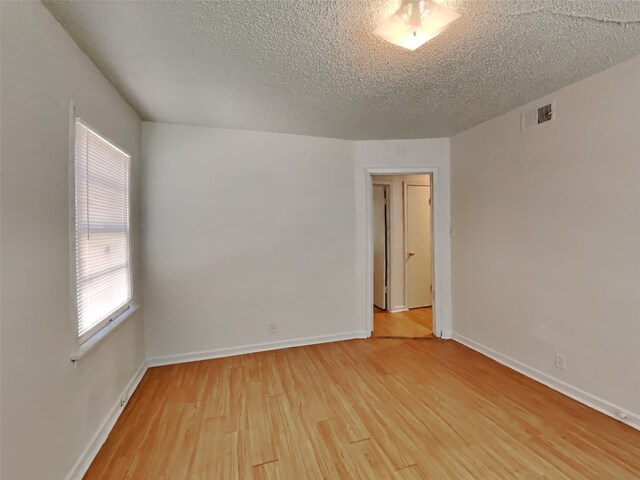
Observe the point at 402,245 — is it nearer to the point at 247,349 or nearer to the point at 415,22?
the point at 247,349

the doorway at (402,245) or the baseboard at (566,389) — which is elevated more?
the doorway at (402,245)

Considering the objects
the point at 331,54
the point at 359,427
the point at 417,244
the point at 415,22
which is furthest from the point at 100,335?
the point at 417,244

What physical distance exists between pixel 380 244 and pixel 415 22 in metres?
3.54

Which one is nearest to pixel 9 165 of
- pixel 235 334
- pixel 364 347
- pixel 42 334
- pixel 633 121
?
pixel 42 334

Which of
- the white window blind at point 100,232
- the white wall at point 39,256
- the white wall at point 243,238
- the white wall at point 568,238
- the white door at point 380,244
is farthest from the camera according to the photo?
the white door at point 380,244

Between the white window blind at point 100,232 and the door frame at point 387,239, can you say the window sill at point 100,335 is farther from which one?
the door frame at point 387,239

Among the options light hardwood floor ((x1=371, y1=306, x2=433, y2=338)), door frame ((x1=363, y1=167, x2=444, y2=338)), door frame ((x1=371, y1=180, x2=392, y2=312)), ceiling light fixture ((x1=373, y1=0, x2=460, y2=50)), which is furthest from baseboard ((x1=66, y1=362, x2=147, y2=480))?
door frame ((x1=371, y1=180, x2=392, y2=312))

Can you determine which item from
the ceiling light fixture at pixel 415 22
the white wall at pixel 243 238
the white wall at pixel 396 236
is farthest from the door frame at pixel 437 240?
the ceiling light fixture at pixel 415 22

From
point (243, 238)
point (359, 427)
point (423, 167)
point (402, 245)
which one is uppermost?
point (423, 167)

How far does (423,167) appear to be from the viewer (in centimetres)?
335

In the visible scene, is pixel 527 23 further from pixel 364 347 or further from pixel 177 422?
pixel 177 422

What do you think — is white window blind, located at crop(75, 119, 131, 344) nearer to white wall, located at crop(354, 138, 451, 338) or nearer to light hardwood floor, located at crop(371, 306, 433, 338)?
white wall, located at crop(354, 138, 451, 338)

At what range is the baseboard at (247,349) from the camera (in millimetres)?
2767

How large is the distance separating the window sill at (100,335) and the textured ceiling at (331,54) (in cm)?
169
